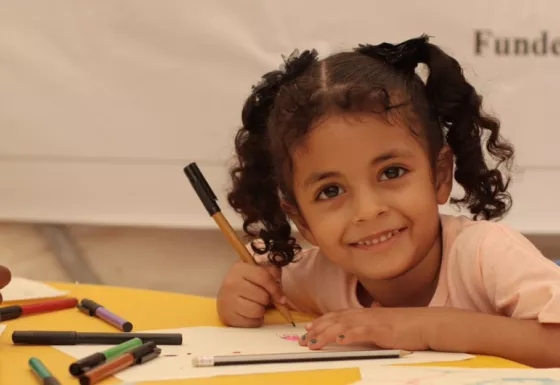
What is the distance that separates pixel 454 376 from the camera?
1.81ft

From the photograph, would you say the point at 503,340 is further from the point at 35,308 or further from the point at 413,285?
the point at 35,308

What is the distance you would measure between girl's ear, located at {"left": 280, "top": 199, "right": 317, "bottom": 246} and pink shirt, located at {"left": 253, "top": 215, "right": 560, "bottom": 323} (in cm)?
5

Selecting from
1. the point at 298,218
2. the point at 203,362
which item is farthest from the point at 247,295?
the point at 203,362

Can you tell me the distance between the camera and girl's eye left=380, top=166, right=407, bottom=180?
29.6 inches

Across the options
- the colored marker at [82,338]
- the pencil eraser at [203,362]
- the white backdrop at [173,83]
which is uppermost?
the white backdrop at [173,83]

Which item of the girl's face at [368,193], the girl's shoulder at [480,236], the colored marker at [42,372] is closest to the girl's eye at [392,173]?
the girl's face at [368,193]

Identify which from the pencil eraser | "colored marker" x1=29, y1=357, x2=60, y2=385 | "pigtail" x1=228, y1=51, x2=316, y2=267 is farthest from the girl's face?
"colored marker" x1=29, y1=357, x2=60, y2=385

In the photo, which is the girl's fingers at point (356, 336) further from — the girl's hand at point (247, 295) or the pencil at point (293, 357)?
the girl's hand at point (247, 295)

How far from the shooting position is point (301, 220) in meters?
0.88

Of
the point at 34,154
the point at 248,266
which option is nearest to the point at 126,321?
the point at 248,266

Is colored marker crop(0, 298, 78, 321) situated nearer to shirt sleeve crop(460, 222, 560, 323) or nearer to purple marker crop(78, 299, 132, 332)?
purple marker crop(78, 299, 132, 332)

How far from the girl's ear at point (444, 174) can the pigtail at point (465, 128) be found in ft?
0.09

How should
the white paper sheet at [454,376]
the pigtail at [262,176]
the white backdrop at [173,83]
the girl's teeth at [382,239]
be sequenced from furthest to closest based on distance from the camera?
the white backdrop at [173,83]
the pigtail at [262,176]
the girl's teeth at [382,239]
the white paper sheet at [454,376]

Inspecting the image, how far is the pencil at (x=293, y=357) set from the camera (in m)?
0.61
